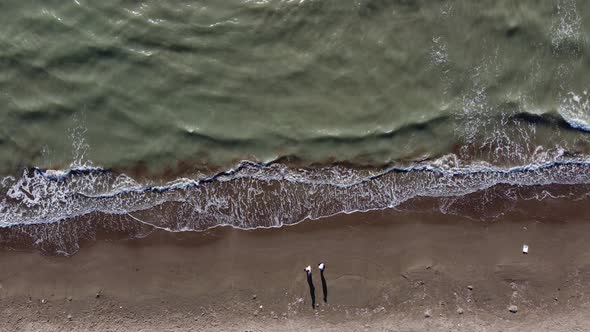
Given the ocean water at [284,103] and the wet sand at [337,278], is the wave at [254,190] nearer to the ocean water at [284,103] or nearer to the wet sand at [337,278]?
the ocean water at [284,103]

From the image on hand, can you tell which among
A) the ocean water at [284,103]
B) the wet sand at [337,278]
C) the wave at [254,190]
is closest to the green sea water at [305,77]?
the ocean water at [284,103]

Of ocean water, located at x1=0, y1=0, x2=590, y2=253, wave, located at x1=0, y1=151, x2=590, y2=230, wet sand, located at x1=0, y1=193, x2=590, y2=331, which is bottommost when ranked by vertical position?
wet sand, located at x1=0, y1=193, x2=590, y2=331

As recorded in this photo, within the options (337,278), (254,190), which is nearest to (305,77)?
(254,190)

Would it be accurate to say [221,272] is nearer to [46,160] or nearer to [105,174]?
[105,174]

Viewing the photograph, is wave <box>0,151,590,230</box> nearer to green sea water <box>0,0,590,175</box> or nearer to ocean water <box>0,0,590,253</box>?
ocean water <box>0,0,590,253</box>

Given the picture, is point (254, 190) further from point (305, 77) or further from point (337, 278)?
point (305, 77)

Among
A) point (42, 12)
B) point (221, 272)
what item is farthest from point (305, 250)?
point (42, 12)

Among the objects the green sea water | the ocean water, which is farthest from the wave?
the green sea water
